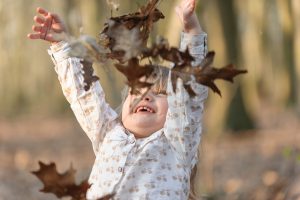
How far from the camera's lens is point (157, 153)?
4262 mm

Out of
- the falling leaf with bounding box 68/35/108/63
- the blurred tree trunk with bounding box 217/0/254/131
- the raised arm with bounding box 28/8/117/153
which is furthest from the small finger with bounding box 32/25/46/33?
the blurred tree trunk with bounding box 217/0/254/131

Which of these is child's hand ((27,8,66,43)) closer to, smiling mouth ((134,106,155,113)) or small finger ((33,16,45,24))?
small finger ((33,16,45,24))

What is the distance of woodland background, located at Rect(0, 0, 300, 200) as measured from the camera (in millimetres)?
11000

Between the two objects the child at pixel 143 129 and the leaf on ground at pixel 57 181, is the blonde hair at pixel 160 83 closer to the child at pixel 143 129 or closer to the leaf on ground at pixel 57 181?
the child at pixel 143 129

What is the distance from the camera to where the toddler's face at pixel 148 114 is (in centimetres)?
435

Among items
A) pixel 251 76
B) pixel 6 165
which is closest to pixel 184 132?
pixel 6 165

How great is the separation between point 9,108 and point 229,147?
24553 mm

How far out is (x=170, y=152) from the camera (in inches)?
169

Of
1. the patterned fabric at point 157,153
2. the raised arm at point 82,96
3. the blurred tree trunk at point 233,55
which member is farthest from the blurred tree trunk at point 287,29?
the patterned fabric at point 157,153

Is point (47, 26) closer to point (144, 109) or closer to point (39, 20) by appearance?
point (39, 20)

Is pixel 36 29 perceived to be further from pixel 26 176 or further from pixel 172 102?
pixel 26 176

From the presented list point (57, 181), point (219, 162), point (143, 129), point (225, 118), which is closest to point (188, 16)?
point (143, 129)

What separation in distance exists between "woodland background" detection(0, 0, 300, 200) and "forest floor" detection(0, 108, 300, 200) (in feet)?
0.06

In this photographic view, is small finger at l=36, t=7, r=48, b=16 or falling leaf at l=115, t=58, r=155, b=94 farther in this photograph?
small finger at l=36, t=7, r=48, b=16
